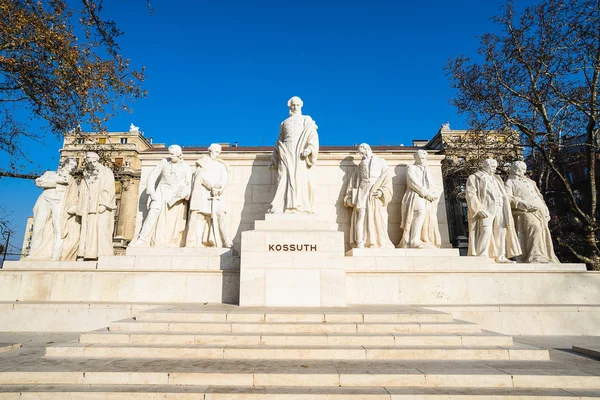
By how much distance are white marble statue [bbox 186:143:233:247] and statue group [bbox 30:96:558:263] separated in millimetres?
29

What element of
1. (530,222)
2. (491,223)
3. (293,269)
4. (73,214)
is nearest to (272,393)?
(293,269)

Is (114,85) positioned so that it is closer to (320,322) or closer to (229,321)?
(229,321)

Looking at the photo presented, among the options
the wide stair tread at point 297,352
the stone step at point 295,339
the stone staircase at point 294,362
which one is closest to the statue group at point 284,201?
the stone staircase at point 294,362

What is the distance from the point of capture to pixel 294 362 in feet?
15.1

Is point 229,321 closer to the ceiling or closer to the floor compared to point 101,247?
closer to the floor

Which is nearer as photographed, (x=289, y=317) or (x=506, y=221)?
(x=289, y=317)

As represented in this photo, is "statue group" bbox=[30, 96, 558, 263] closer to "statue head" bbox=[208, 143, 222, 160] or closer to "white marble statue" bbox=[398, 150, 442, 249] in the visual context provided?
"white marble statue" bbox=[398, 150, 442, 249]

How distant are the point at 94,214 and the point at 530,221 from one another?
12963 mm

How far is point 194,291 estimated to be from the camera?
895 cm

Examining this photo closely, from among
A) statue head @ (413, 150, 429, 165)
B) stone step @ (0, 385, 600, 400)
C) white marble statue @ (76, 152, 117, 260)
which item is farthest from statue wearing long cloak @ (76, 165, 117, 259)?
statue head @ (413, 150, 429, 165)

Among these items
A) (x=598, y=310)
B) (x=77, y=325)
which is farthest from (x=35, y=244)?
(x=598, y=310)

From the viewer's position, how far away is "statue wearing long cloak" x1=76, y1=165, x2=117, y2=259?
1006 cm

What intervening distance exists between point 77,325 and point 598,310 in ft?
40.9

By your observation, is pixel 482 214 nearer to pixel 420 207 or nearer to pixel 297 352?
pixel 420 207
